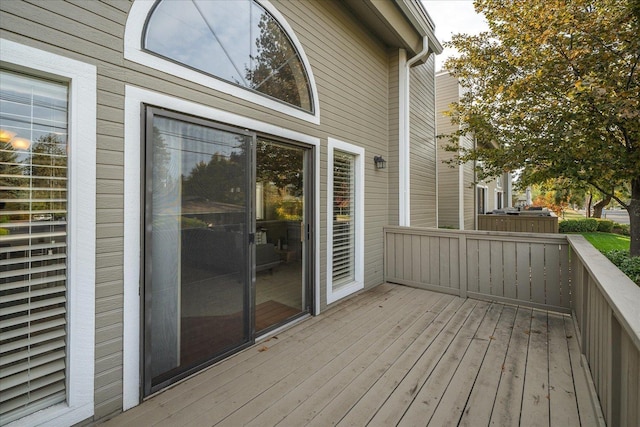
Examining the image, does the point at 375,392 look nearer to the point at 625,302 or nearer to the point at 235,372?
the point at 235,372

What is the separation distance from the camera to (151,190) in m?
2.11

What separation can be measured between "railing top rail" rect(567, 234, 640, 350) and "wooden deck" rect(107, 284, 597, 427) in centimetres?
94

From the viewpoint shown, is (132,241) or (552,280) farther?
(552,280)

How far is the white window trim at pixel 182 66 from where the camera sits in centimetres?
204

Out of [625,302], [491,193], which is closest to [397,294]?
[625,302]

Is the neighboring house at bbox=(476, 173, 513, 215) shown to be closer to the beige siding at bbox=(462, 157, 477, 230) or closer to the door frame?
the beige siding at bbox=(462, 157, 477, 230)

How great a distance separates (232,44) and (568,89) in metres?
4.14

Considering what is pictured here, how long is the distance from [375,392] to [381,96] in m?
4.58

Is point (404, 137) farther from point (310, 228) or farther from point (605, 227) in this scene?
point (605, 227)

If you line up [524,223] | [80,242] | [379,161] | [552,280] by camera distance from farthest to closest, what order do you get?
[524,223] → [379,161] → [552,280] → [80,242]

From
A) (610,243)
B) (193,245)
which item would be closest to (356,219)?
(193,245)

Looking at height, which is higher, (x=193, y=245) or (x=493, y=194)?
(x=493, y=194)

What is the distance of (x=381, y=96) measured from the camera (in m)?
5.23

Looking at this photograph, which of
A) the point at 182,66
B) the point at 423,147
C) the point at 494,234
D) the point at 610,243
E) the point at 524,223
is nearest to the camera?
the point at 182,66
